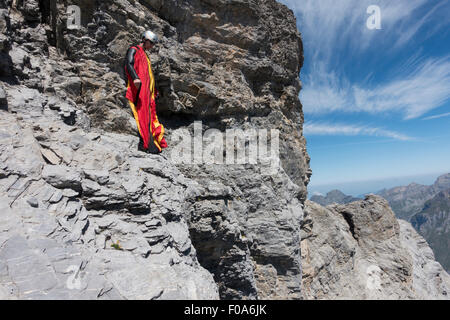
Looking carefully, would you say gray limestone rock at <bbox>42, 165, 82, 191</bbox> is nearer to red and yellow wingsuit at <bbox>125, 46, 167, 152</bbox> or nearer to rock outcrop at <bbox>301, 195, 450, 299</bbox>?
red and yellow wingsuit at <bbox>125, 46, 167, 152</bbox>

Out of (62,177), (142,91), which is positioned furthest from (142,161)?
(142,91)

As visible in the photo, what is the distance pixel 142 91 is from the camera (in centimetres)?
841

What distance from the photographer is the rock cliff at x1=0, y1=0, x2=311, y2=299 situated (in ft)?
13.6

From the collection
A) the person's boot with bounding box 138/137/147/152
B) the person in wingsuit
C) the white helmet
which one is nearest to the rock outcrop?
the person's boot with bounding box 138/137/147/152

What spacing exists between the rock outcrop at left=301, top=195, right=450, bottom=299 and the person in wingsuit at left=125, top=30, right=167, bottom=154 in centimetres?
1036

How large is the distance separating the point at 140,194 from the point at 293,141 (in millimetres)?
10970

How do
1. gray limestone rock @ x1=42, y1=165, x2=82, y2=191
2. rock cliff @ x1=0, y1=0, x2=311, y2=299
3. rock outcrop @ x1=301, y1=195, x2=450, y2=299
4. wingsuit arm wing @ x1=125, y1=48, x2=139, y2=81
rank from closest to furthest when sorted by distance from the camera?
rock cliff @ x1=0, y1=0, x2=311, y2=299, gray limestone rock @ x1=42, y1=165, x2=82, y2=191, wingsuit arm wing @ x1=125, y1=48, x2=139, y2=81, rock outcrop @ x1=301, y1=195, x2=450, y2=299

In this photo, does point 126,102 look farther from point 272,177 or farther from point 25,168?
point 272,177

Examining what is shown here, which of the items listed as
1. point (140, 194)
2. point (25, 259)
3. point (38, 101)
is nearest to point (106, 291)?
point (25, 259)

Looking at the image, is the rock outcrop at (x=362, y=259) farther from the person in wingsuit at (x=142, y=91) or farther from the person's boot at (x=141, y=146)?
the person in wingsuit at (x=142, y=91)

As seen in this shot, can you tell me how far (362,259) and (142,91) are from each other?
18882 mm

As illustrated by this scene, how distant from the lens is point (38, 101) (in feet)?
21.4

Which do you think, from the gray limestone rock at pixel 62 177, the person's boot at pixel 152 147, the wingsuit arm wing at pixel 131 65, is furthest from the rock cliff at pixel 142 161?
the wingsuit arm wing at pixel 131 65

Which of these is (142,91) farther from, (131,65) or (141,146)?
(141,146)
